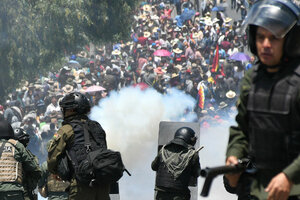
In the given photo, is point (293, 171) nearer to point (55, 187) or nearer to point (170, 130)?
point (55, 187)

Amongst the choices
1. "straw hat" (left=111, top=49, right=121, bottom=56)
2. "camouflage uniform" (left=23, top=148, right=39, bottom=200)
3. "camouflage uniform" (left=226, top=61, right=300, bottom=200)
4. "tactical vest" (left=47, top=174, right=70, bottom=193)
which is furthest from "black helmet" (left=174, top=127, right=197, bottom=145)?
"straw hat" (left=111, top=49, right=121, bottom=56)

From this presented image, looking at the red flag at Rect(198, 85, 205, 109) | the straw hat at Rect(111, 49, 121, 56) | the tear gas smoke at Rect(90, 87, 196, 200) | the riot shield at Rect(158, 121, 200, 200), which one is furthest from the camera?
the straw hat at Rect(111, 49, 121, 56)

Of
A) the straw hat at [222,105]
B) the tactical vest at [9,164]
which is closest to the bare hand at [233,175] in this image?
the tactical vest at [9,164]

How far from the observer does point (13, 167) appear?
24.4 ft

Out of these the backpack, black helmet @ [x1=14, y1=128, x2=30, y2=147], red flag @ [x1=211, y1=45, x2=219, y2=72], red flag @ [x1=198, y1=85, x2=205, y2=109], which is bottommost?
red flag @ [x1=198, y1=85, x2=205, y2=109]

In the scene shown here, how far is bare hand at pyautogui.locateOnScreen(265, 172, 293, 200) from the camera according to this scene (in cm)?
310

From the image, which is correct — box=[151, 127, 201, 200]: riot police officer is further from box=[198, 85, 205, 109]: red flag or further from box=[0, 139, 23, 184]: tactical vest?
box=[198, 85, 205, 109]: red flag

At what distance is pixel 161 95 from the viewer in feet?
72.1

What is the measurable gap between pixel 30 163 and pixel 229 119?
523 inches

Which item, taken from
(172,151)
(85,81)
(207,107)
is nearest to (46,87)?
(85,81)

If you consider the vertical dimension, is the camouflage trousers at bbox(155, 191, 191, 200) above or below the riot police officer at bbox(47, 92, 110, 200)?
below

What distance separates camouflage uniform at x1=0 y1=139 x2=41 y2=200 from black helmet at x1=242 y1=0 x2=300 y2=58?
14.6ft

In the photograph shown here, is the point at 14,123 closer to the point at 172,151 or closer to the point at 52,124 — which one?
the point at 52,124

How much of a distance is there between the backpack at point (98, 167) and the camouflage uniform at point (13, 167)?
116 centimetres
